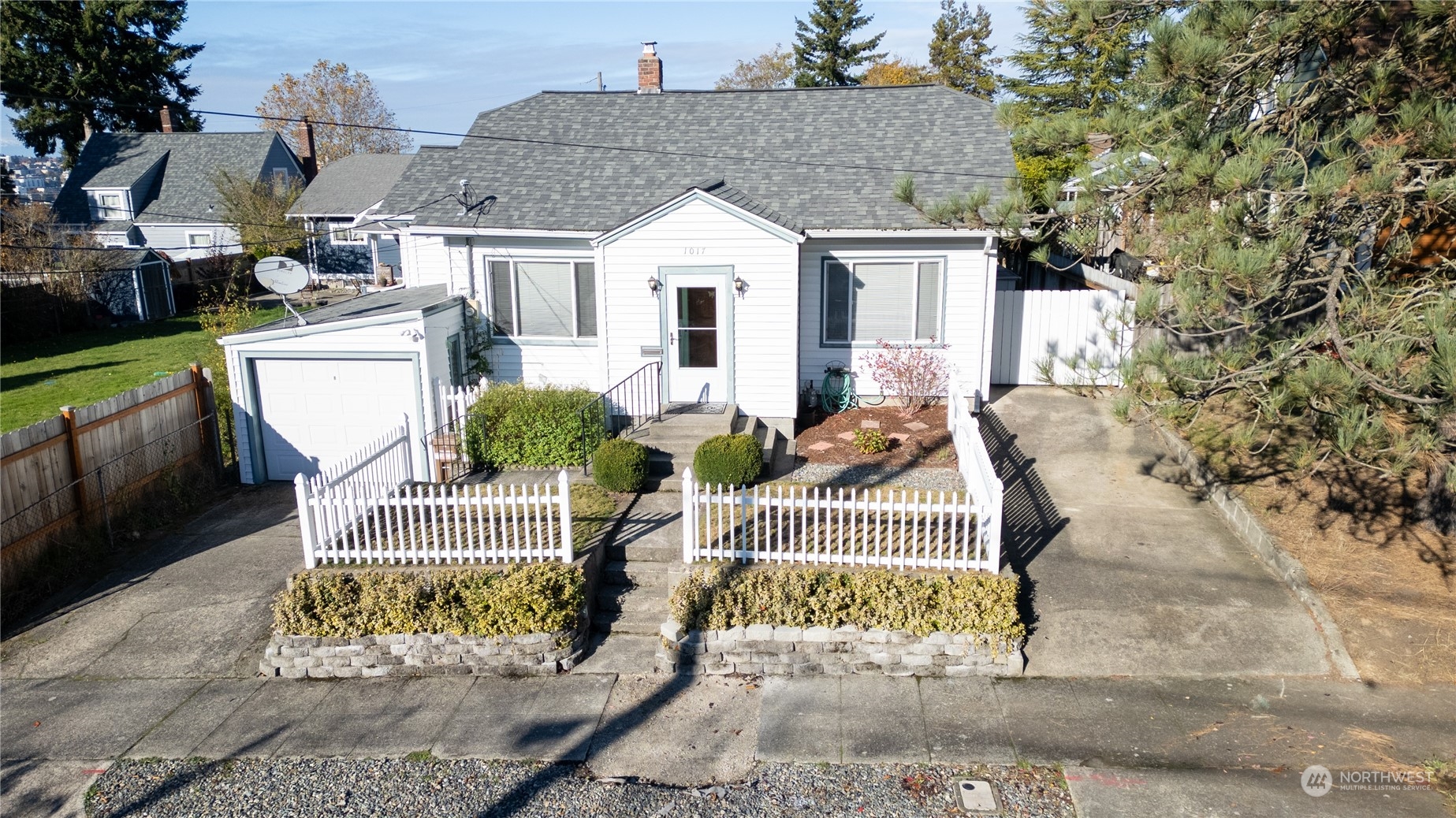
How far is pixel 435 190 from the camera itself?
15.1 metres

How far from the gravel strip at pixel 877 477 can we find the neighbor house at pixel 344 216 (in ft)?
95.6

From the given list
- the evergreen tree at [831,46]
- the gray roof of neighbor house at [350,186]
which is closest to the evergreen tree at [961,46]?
the evergreen tree at [831,46]

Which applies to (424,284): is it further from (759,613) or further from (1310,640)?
(1310,640)

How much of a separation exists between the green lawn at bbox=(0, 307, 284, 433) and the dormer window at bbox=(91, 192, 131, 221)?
1590 cm

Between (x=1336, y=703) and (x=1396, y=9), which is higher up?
(x=1396, y=9)

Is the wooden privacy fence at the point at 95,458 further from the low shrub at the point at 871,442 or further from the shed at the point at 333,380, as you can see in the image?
the low shrub at the point at 871,442

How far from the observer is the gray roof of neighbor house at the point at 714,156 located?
1446 cm

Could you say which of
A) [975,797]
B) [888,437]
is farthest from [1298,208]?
[888,437]

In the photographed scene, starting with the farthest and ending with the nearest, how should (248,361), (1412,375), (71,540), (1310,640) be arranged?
1. (248,361)
2. (71,540)
3. (1310,640)
4. (1412,375)

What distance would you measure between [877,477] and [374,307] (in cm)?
841

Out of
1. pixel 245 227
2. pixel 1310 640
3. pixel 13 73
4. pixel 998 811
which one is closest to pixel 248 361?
pixel 998 811

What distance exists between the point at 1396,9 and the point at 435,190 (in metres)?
Answer: 13.2

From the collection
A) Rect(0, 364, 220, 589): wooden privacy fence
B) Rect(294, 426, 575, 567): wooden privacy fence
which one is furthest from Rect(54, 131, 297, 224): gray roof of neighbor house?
Rect(294, 426, 575, 567): wooden privacy fence

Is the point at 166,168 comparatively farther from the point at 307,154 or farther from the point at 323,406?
the point at 323,406
